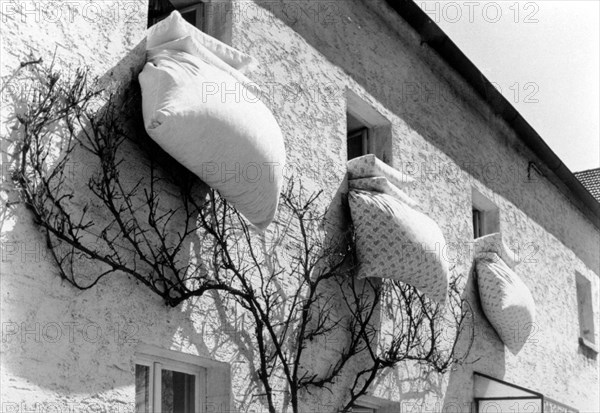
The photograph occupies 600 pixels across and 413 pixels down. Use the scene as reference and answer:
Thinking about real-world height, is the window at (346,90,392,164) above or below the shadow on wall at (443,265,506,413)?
above

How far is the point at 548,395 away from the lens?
1130cm

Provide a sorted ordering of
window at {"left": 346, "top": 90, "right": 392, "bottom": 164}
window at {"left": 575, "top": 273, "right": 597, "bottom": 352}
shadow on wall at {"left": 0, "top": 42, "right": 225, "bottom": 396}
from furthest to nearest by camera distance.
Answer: window at {"left": 575, "top": 273, "right": 597, "bottom": 352}
window at {"left": 346, "top": 90, "right": 392, "bottom": 164}
shadow on wall at {"left": 0, "top": 42, "right": 225, "bottom": 396}

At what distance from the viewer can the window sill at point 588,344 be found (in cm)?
1278

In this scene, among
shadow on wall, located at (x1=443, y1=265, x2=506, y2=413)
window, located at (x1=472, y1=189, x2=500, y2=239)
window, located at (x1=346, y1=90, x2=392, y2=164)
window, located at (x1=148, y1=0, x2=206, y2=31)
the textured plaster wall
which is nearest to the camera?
the textured plaster wall

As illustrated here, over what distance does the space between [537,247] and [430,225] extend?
468 centimetres

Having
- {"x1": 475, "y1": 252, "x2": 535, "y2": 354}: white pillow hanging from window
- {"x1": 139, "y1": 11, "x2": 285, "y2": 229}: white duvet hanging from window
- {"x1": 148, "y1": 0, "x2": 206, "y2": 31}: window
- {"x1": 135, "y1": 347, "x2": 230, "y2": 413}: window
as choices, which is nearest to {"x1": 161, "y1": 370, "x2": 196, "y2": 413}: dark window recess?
{"x1": 135, "y1": 347, "x2": 230, "y2": 413}: window

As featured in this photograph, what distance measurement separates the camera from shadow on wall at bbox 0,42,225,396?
4613mm

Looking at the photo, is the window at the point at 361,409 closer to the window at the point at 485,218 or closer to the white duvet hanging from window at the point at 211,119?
the white duvet hanging from window at the point at 211,119

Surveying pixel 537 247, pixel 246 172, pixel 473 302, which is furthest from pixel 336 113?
pixel 537 247

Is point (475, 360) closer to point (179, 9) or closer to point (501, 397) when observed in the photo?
point (501, 397)

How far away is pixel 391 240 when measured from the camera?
725 cm

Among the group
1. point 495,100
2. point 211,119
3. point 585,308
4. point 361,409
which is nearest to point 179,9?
point 211,119

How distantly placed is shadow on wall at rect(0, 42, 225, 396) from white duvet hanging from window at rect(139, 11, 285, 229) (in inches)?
10.3

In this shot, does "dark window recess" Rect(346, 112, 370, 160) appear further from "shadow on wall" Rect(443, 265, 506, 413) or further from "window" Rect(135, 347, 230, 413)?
"window" Rect(135, 347, 230, 413)
